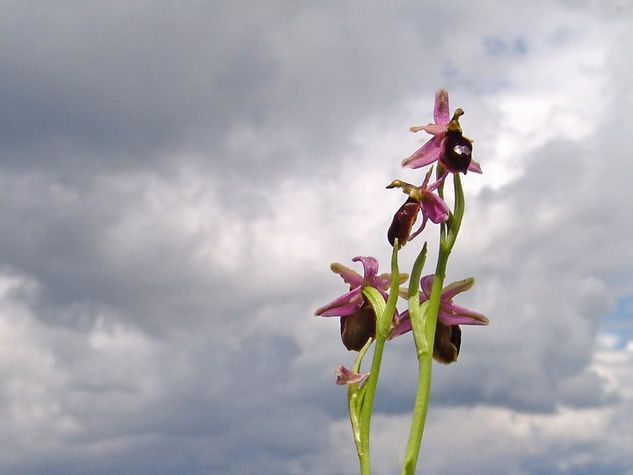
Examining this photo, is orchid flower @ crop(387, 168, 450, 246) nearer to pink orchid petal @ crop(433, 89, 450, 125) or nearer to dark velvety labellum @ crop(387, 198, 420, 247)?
dark velvety labellum @ crop(387, 198, 420, 247)

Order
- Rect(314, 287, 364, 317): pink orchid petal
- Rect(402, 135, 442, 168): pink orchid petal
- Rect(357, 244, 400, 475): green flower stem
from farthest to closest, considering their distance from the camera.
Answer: Rect(314, 287, 364, 317): pink orchid petal
Rect(402, 135, 442, 168): pink orchid petal
Rect(357, 244, 400, 475): green flower stem

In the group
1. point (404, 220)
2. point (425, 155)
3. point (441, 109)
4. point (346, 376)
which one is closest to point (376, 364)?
point (346, 376)

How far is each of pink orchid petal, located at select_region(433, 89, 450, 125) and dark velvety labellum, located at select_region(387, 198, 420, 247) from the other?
43 centimetres

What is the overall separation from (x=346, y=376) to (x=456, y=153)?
42.9 inches

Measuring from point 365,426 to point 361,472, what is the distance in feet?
0.63

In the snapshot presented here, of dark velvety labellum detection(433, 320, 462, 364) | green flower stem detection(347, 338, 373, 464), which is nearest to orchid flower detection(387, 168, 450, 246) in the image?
dark velvety labellum detection(433, 320, 462, 364)

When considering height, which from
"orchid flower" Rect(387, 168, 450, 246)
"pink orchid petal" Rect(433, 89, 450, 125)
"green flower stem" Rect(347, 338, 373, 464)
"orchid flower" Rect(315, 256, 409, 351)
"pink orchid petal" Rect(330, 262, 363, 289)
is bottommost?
"green flower stem" Rect(347, 338, 373, 464)

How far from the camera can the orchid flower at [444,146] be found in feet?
11.3

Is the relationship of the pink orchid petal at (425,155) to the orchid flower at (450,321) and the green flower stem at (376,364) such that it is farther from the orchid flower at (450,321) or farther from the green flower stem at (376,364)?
the orchid flower at (450,321)

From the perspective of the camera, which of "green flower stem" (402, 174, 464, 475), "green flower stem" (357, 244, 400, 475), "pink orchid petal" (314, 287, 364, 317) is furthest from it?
"pink orchid petal" (314, 287, 364, 317)

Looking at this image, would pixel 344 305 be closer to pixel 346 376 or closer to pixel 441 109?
pixel 346 376

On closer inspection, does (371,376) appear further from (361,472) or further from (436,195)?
(436,195)

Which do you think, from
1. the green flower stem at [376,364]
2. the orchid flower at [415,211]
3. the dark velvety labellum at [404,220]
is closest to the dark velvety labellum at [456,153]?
the orchid flower at [415,211]

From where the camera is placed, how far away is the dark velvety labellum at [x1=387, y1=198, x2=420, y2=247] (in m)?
3.46
